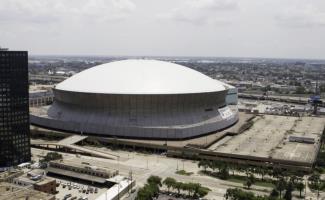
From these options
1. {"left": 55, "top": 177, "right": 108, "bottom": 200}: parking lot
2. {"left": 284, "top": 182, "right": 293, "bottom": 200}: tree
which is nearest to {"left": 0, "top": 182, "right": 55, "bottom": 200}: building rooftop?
{"left": 55, "top": 177, "right": 108, "bottom": 200}: parking lot

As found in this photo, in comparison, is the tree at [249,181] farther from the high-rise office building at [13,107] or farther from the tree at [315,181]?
the high-rise office building at [13,107]

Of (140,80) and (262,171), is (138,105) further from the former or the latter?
(262,171)

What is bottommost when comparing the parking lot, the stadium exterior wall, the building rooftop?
the parking lot

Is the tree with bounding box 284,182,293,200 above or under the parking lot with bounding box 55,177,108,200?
above

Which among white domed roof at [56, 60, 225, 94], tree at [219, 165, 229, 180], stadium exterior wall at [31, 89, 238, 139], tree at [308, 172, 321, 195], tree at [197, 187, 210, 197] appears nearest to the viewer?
tree at [197, 187, 210, 197]

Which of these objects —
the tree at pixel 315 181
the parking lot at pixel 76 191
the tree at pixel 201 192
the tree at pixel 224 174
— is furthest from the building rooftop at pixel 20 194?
the tree at pixel 315 181

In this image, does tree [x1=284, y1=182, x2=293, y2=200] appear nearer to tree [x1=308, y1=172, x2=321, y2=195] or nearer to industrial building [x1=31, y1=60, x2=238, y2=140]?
tree [x1=308, y1=172, x2=321, y2=195]
